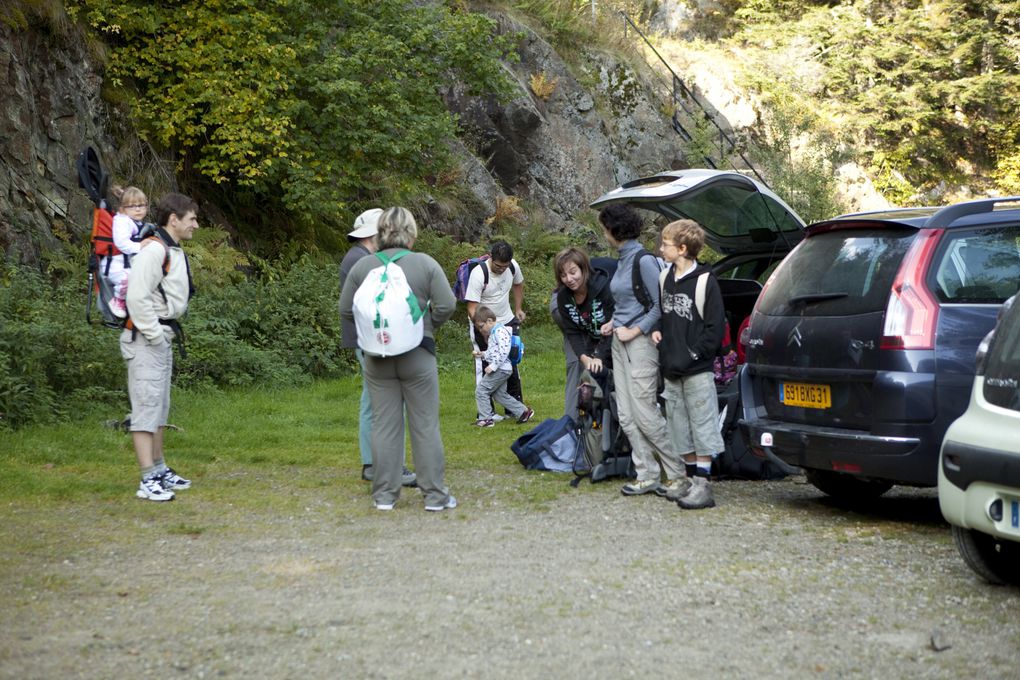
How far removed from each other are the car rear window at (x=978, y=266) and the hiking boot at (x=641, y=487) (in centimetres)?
241

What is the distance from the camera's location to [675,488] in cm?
800

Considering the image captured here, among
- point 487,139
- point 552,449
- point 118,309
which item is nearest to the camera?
point 118,309

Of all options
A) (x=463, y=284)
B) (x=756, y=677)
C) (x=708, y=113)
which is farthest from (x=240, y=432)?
(x=708, y=113)

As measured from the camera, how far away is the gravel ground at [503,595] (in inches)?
177

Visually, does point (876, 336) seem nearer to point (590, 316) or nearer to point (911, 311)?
point (911, 311)

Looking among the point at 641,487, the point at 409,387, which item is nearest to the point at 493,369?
the point at 641,487

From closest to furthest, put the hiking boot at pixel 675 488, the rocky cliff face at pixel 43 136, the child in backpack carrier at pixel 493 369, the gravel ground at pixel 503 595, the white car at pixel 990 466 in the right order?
the gravel ground at pixel 503 595 < the white car at pixel 990 466 < the hiking boot at pixel 675 488 < the child in backpack carrier at pixel 493 369 < the rocky cliff face at pixel 43 136

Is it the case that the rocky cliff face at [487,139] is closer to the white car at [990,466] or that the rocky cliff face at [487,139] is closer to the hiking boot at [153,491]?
the hiking boot at [153,491]

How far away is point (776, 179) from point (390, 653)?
21.4 m

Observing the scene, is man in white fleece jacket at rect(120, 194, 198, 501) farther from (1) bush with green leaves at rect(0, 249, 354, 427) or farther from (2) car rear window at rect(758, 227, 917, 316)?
(2) car rear window at rect(758, 227, 917, 316)

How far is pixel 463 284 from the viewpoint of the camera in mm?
12398

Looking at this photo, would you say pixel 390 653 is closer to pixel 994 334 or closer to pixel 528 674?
pixel 528 674

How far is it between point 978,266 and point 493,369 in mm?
5563

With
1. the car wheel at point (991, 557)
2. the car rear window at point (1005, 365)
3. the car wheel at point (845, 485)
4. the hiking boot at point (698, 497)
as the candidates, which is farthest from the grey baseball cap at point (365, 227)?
the car wheel at point (991, 557)
